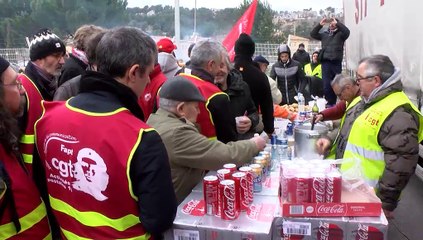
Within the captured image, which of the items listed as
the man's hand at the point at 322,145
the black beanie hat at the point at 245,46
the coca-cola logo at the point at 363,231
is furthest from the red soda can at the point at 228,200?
the black beanie hat at the point at 245,46

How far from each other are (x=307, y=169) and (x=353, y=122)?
1250 millimetres

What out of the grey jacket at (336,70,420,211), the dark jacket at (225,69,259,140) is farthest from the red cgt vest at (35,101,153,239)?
the dark jacket at (225,69,259,140)

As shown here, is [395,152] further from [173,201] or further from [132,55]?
[132,55]

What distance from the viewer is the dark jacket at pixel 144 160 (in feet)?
5.00

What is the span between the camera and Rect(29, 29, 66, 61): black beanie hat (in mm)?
3020

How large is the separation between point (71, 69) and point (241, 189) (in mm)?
2046

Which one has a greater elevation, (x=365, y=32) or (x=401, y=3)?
(x=401, y=3)

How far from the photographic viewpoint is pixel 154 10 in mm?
23391

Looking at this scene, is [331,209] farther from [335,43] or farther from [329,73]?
[329,73]

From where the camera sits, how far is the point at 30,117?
7.68 ft

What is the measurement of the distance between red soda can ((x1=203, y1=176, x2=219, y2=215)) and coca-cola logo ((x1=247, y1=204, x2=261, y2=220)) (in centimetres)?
16

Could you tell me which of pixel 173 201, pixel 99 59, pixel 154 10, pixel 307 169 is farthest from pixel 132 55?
pixel 154 10

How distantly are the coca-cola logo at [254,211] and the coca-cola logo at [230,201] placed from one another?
9 centimetres

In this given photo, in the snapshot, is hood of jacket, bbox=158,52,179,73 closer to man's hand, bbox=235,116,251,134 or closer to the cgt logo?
man's hand, bbox=235,116,251,134
